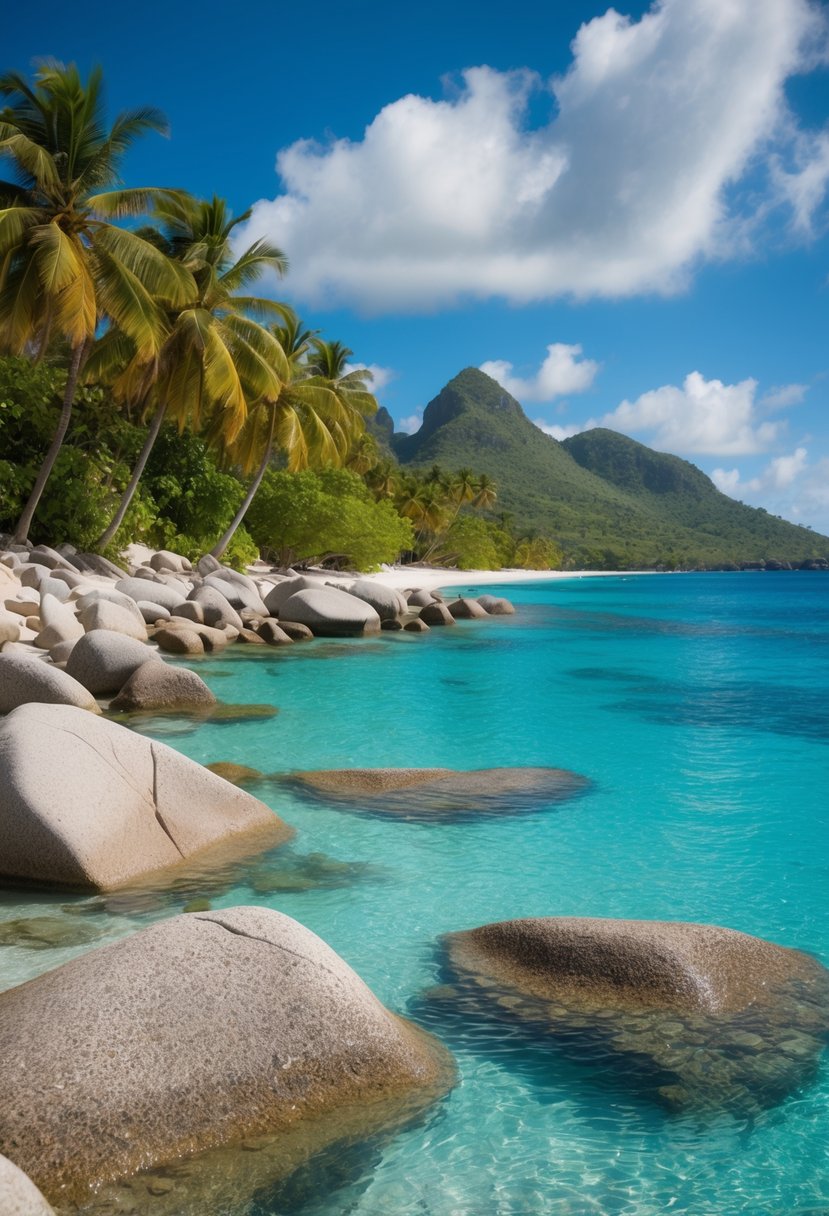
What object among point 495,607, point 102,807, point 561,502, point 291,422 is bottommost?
point 102,807

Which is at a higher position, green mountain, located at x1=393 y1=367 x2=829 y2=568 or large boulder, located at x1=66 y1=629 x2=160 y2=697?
green mountain, located at x1=393 y1=367 x2=829 y2=568

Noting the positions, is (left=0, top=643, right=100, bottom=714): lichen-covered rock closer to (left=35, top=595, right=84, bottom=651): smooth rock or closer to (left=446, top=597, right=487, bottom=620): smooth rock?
(left=35, top=595, right=84, bottom=651): smooth rock

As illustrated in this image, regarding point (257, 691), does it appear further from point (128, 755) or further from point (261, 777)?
point (128, 755)

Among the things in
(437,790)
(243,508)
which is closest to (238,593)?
(243,508)

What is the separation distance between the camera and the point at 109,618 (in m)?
17.0

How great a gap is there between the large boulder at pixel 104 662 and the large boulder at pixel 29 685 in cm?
243

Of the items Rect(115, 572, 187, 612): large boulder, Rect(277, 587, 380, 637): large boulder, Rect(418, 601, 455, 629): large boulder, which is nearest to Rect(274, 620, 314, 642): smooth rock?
Rect(277, 587, 380, 637): large boulder

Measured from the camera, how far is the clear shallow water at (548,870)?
3592 mm

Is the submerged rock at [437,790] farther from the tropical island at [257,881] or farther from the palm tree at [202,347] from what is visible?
the palm tree at [202,347]

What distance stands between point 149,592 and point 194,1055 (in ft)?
64.0

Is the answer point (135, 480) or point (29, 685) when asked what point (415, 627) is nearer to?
point (135, 480)

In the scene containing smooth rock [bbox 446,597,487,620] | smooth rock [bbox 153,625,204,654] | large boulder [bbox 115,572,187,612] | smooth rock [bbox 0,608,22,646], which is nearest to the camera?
smooth rock [bbox 0,608,22,646]

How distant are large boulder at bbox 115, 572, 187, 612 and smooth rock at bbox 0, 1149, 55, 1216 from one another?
20.0 m

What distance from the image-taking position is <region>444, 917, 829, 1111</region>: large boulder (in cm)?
421
